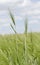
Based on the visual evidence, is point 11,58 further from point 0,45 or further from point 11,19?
point 0,45

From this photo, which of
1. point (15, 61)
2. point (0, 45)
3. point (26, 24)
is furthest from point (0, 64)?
point (26, 24)

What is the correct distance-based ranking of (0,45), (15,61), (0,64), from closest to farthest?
1. (15,61)
2. (0,64)
3. (0,45)

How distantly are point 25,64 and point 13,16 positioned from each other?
0.28 m

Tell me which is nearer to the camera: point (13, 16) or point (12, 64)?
point (13, 16)

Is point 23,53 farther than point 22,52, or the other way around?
point 22,52

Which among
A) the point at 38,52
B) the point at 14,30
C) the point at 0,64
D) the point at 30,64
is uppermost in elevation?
the point at 14,30

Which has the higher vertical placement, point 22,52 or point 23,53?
point 23,53

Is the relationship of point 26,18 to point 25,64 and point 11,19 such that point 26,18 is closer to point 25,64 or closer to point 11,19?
point 11,19

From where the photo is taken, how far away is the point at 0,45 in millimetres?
3902

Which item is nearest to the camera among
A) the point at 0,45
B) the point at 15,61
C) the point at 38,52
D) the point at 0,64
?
the point at 15,61

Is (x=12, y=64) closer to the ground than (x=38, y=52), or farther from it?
farther from it

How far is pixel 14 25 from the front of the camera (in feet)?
3.87

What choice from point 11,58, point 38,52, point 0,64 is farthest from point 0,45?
point 11,58

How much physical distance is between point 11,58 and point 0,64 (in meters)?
1.42
